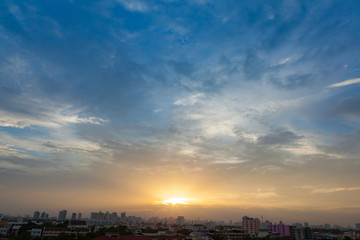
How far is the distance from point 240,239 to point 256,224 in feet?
89.2

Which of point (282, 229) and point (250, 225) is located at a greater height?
point (250, 225)

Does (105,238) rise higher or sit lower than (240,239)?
higher

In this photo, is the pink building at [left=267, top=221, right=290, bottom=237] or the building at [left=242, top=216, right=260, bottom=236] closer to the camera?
the pink building at [left=267, top=221, right=290, bottom=237]

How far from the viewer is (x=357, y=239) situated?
222 ft

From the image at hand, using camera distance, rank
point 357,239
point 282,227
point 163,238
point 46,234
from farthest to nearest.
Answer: point 282,227
point 357,239
point 46,234
point 163,238

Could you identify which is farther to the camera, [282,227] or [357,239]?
[282,227]

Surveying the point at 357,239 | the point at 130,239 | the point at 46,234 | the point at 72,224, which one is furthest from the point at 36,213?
the point at 357,239

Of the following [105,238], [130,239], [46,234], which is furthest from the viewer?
[46,234]

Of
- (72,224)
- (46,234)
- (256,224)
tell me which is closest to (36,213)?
(72,224)

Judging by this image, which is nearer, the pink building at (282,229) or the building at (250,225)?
the pink building at (282,229)

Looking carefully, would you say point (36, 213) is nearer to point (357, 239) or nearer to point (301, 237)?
point (301, 237)

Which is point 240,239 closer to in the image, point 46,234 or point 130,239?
point 130,239

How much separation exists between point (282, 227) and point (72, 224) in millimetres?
75059

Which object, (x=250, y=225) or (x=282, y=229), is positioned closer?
(x=282, y=229)
